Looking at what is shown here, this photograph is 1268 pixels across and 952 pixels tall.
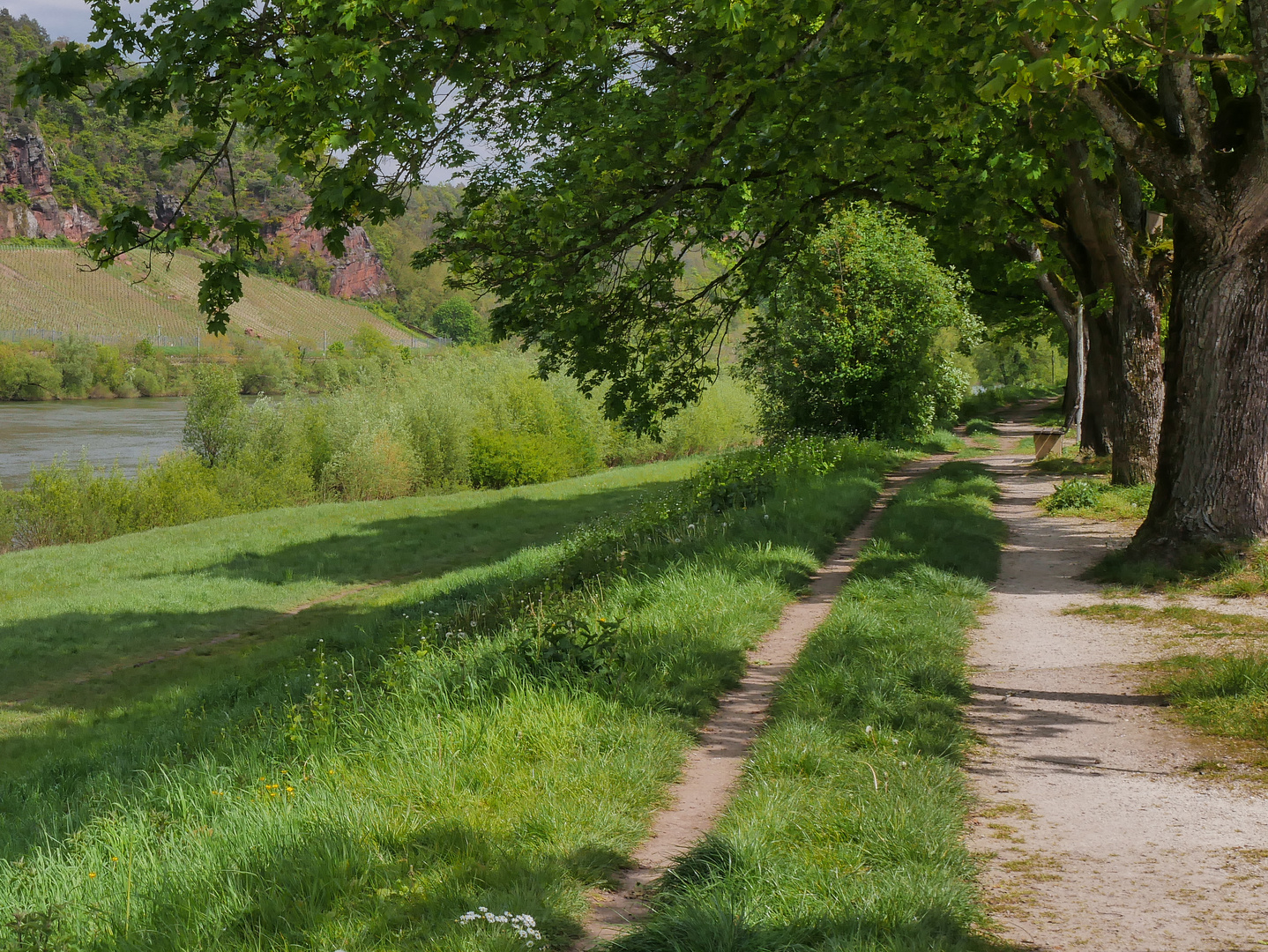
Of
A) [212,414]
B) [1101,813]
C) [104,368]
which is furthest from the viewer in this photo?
[104,368]

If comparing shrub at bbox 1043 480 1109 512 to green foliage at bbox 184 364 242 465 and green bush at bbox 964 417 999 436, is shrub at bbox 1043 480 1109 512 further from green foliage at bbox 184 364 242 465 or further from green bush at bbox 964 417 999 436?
green foliage at bbox 184 364 242 465

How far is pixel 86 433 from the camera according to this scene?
5525 cm

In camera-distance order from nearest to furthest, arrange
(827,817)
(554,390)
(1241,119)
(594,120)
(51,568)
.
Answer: (827,817) < (1241,119) < (594,120) < (51,568) < (554,390)

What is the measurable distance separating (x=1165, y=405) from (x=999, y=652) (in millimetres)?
4322

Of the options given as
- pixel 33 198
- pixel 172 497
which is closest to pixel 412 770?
pixel 172 497

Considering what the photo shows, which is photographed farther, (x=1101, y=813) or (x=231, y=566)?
(x=231, y=566)

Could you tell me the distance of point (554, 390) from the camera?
39.9 metres

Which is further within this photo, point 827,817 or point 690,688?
point 690,688

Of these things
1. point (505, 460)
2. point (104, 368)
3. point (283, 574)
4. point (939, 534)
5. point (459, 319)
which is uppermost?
point (459, 319)

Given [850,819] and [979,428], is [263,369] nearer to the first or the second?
[979,428]

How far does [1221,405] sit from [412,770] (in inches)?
329

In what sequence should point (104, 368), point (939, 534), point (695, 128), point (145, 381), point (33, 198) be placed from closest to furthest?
point (695, 128) → point (939, 534) → point (104, 368) → point (145, 381) → point (33, 198)

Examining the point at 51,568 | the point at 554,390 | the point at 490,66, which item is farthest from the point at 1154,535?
the point at 554,390

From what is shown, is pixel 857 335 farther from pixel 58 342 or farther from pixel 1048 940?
pixel 58 342
